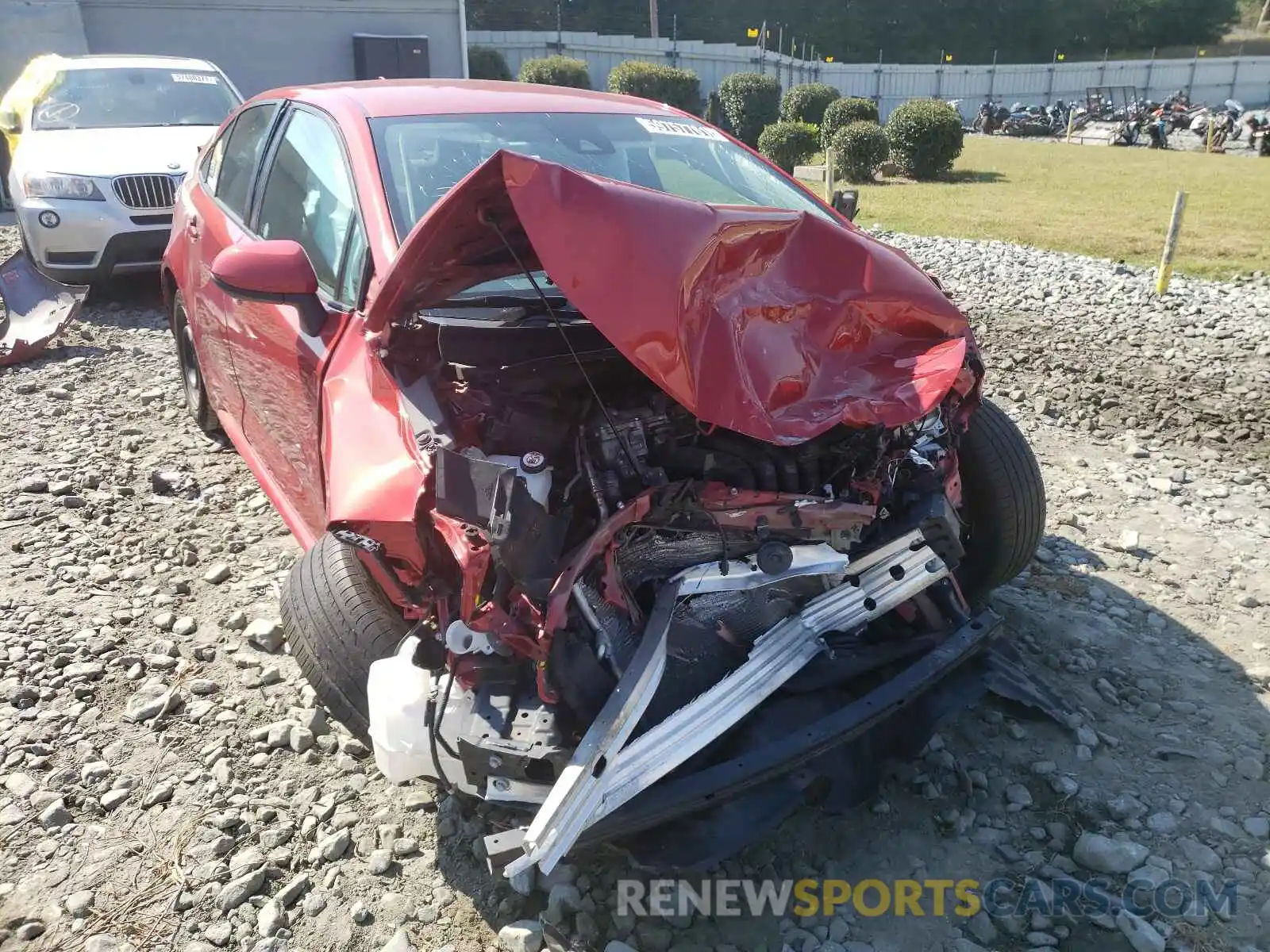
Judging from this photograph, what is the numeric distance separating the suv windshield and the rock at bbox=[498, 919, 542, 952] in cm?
190

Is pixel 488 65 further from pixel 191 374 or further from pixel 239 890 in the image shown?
pixel 239 890

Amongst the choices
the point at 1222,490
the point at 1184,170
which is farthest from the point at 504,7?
the point at 1222,490

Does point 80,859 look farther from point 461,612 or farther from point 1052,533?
point 1052,533

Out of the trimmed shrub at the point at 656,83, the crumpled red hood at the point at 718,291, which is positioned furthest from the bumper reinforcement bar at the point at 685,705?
the trimmed shrub at the point at 656,83

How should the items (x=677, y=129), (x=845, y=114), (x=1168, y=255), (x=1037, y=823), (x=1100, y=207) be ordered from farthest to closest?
(x=845, y=114) < (x=1100, y=207) < (x=1168, y=255) < (x=677, y=129) < (x=1037, y=823)

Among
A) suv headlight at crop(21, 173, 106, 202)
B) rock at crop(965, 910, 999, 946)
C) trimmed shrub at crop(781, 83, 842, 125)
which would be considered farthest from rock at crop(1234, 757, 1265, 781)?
trimmed shrub at crop(781, 83, 842, 125)

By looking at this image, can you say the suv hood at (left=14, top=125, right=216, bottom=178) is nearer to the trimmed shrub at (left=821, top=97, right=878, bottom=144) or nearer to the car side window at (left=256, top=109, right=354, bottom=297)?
the car side window at (left=256, top=109, right=354, bottom=297)

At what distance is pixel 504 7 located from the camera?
46375 millimetres

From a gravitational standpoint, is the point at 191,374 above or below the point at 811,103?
below

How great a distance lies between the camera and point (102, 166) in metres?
7.12

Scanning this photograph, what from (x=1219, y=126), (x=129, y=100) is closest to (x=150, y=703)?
(x=129, y=100)

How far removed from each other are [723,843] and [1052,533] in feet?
8.38

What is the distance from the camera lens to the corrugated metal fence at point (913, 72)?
36.4 meters

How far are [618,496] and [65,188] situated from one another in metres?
6.84
